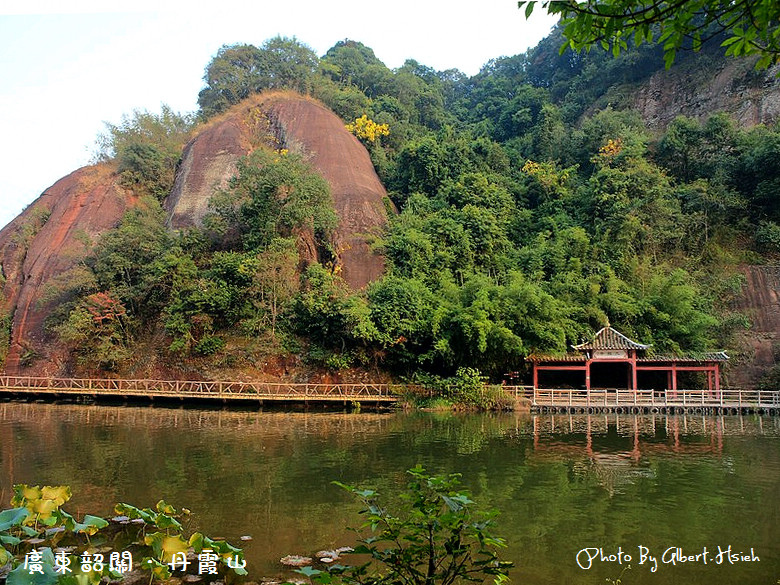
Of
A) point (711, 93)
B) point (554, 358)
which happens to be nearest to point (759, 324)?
point (554, 358)

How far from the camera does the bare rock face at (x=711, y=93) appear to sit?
35469mm

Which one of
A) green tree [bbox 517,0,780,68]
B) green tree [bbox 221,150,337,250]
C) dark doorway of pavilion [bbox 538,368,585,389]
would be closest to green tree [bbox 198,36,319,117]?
green tree [bbox 221,150,337,250]

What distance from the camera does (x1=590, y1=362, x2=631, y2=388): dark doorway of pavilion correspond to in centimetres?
2641

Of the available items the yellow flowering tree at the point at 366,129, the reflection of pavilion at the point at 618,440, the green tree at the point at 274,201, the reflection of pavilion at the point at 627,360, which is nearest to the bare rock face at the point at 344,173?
the yellow flowering tree at the point at 366,129

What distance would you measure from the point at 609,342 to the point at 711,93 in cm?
2469

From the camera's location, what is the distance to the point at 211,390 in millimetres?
25500

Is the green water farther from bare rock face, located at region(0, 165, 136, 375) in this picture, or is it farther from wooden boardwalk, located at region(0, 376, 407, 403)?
bare rock face, located at region(0, 165, 136, 375)

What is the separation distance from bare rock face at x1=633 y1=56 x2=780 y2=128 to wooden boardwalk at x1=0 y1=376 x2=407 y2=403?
29.4 m

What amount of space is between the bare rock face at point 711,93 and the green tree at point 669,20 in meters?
38.6

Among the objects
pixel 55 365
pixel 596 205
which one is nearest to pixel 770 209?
pixel 596 205

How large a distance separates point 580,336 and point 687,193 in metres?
12.5

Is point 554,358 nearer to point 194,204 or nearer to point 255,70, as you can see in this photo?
point 194,204

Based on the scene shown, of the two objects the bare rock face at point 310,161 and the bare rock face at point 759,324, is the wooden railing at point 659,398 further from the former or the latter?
the bare rock face at point 310,161

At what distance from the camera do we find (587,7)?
2986mm
